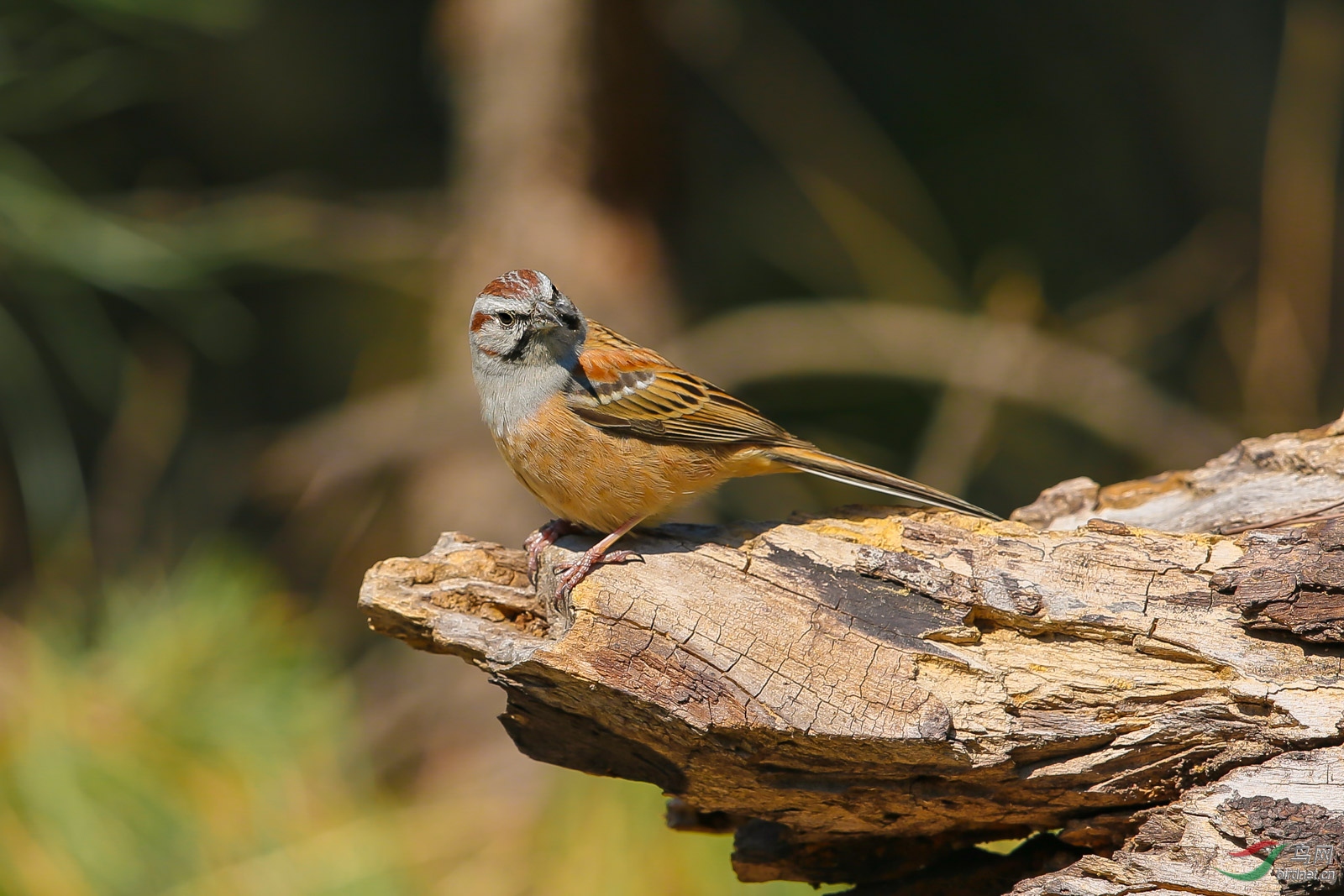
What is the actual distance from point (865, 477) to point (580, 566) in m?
1.15

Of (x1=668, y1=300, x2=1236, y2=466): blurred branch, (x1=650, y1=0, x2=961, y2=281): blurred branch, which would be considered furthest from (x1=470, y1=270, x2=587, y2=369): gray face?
(x1=650, y1=0, x2=961, y2=281): blurred branch

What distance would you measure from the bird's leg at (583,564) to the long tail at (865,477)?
30.7 inches

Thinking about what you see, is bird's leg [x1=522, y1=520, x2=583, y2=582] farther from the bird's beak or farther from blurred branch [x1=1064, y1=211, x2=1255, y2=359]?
blurred branch [x1=1064, y1=211, x2=1255, y2=359]

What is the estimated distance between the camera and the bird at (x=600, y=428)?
12.0 feet

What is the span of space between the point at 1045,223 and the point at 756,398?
11.1 ft

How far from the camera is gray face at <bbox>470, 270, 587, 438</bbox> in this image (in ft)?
12.2

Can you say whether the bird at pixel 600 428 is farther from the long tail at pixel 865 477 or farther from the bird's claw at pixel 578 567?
the bird's claw at pixel 578 567

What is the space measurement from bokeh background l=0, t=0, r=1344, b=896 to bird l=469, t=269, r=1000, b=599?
1.75 metres

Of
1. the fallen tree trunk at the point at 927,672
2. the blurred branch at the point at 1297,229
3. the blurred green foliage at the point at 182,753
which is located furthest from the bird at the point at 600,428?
the blurred branch at the point at 1297,229

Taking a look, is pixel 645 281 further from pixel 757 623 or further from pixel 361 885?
pixel 757 623

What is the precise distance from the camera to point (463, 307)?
25.3 ft

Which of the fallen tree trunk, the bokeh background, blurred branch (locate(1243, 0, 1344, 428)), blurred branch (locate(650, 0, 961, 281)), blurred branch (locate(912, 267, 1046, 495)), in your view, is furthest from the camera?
blurred branch (locate(650, 0, 961, 281))

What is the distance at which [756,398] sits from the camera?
9.05 meters

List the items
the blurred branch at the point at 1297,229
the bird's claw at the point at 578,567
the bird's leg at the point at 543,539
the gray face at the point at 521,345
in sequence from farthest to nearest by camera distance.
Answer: the blurred branch at the point at 1297,229, the gray face at the point at 521,345, the bird's leg at the point at 543,539, the bird's claw at the point at 578,567
